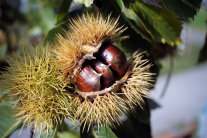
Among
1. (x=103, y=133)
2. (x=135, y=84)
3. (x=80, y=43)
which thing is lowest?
(x=103, y=133)

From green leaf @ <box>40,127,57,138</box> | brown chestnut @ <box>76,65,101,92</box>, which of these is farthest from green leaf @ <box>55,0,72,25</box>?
green leaf @ <box>40,127,57,138</box>

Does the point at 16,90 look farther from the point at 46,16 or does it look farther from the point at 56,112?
the point at 46,16

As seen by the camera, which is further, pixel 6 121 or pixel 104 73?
pixel 6 121

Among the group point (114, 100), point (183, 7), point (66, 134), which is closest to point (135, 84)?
point (114, 100)

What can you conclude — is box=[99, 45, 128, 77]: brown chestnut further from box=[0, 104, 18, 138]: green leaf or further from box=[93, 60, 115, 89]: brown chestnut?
box=[0, 104, 18, 138]: green leaf

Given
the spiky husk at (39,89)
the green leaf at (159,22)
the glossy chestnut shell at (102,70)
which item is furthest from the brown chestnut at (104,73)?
the green leaf at (159,22)

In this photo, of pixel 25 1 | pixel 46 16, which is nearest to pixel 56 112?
pixel 46 16

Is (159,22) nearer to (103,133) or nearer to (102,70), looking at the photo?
(102,70)

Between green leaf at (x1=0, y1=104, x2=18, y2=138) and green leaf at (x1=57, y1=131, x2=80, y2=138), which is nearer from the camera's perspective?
green leaf at (x1=0, y1=104, x2=18, y2=138)
